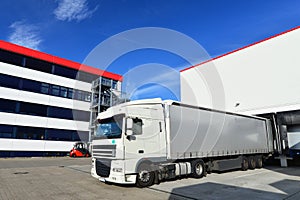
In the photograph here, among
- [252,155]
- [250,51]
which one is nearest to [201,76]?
[250,51]

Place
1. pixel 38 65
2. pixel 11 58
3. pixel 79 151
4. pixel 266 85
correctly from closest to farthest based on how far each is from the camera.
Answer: pixel 266 85 → pixel 11 58 → pixel 79 151 → pixel 38 65

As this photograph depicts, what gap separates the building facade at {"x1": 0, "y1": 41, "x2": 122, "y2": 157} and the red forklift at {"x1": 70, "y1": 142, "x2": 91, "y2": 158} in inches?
67.5

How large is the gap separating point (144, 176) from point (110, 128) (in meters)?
2.34

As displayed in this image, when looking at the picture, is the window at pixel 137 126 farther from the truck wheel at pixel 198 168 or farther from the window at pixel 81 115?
the window at pixel 81 115

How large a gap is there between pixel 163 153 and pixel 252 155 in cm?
830

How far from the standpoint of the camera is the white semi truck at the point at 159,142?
8078 mm

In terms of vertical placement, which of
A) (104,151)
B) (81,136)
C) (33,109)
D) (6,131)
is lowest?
(104,151)

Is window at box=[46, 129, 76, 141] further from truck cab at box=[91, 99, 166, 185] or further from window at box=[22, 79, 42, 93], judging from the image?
truck cab at box=[91, 99, 166, 185]

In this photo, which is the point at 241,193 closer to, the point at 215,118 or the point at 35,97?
the point at 215,118

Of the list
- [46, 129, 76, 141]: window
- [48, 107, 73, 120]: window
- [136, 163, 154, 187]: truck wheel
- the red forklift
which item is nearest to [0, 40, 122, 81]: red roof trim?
[48, 107, 73, 120]: window

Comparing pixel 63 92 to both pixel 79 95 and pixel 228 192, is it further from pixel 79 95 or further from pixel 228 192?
pixel 228 192

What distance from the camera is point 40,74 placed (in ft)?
99.0

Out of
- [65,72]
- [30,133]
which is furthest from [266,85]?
[30,133]

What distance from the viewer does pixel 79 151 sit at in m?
29.5
